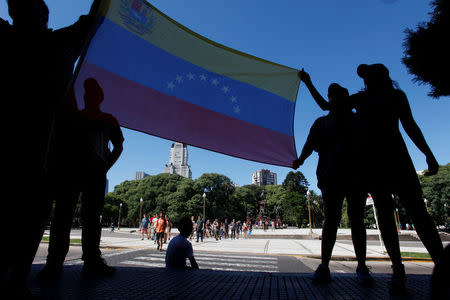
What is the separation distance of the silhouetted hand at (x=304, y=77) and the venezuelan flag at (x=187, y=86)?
82 millimetres

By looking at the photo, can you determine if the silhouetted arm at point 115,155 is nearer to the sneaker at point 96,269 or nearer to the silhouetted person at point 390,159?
the sneaker at point 96,269

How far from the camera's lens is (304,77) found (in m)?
3.20

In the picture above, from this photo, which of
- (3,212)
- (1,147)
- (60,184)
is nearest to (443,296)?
(3,212)

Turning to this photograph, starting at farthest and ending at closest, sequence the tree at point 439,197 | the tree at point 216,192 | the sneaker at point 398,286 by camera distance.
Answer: the tree at point 216,192
the tree at point 439,197
the sneaker at point 398,286

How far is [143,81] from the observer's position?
267 cm

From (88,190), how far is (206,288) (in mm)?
1472

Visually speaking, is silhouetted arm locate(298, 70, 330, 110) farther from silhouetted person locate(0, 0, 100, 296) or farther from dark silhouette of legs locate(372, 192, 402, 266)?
silhouetted person locate(0, 0, 100, 296)

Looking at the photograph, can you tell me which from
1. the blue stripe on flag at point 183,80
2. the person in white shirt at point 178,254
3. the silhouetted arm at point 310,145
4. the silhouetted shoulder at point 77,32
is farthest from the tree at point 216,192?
the silhouetted shoulder at point 77,32

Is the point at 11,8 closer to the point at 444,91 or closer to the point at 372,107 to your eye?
the point at 372,107

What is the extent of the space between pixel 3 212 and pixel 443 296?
1.97 meters

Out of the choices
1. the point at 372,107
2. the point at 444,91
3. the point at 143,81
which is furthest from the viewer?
the point at 444,91

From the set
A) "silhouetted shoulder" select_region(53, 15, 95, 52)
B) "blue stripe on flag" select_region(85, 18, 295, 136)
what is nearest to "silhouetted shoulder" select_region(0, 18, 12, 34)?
"silhouetted shoulder" select_region(53, 15, 95, 52)

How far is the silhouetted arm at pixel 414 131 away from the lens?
7.03 ft

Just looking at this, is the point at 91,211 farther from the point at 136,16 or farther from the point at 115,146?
the point at 136,16
